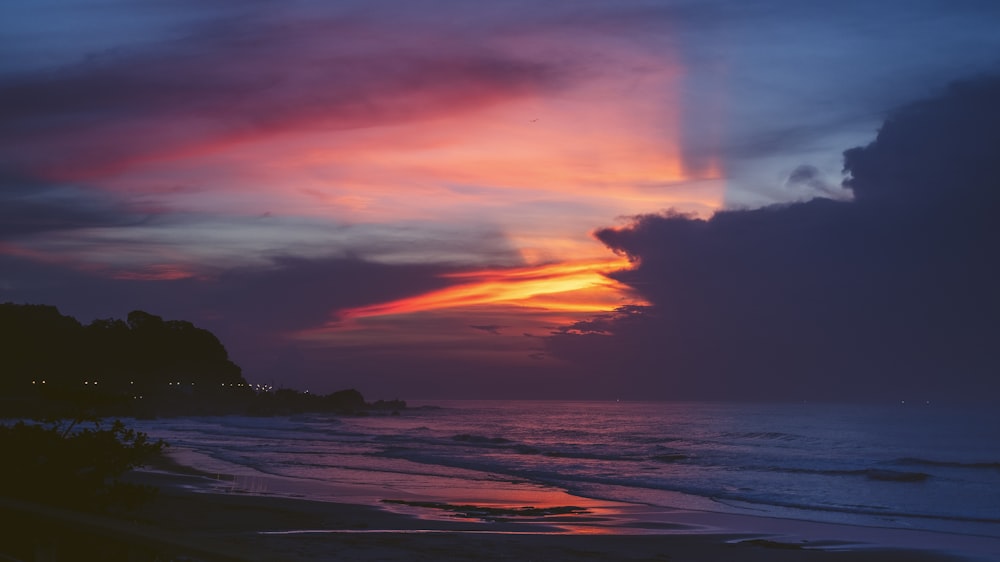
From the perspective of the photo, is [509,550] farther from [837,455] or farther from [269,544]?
[837,455]

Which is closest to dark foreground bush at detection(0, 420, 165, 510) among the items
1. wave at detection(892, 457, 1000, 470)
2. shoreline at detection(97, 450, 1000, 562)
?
shoreline at detection(97, 450, 1000, 562)

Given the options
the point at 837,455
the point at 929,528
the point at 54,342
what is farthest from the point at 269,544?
the point at 54,342

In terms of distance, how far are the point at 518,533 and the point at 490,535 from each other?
708 mm

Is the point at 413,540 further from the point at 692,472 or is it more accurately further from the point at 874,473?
the point at 874,473

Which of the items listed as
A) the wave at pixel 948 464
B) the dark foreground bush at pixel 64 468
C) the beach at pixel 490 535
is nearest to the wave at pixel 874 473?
the wave at pixel 948 464

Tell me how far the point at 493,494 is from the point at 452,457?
1608 centimetres

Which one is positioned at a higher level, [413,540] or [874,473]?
[413,540]

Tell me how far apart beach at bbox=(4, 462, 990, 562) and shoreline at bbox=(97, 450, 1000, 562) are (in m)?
0.02

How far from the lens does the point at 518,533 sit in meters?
17.1

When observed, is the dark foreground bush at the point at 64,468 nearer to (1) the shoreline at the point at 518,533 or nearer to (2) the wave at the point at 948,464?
(1) the shoreline at the point at 518,533

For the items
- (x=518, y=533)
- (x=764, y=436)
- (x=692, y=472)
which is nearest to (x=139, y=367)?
(x=764, y=436)

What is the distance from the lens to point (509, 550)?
14805 millimetres

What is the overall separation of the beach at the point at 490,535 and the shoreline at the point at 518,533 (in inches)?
0.7

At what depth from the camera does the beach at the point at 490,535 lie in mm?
14352
